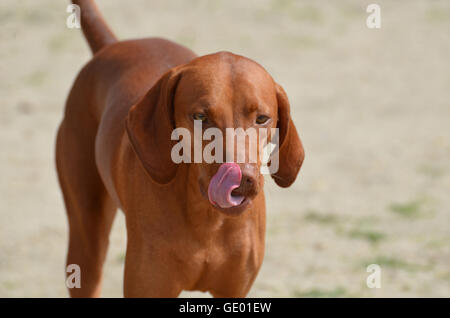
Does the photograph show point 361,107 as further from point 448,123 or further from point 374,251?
point 374,251

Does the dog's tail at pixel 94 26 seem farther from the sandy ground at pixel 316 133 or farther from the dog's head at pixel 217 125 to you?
the sandy ground at pixel 316 133

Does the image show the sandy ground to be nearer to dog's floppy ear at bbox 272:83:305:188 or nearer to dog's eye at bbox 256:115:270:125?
dog's floppy ear at bbox 272:83:305:188

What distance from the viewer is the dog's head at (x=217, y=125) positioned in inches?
119

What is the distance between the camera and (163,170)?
340 centimetres

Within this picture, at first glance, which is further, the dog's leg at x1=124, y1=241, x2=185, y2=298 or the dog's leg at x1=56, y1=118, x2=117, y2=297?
the dog's leg at x1=56, y1=118, x2=117, y2=297

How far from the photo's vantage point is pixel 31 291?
5.42 meters

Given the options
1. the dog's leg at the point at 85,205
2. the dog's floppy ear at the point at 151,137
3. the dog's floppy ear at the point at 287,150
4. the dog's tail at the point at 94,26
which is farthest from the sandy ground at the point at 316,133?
the dog's floppy ear at the point at 151,137

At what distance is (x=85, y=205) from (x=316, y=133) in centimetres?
414

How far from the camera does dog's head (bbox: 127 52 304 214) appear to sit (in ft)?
9.93

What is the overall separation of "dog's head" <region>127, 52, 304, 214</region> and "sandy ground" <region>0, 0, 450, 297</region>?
83.6 inches

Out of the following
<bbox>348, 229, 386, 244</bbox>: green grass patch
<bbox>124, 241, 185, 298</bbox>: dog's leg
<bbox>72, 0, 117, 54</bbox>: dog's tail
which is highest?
<bbox>72, 0, 117, 54</bbox>: dog's tail

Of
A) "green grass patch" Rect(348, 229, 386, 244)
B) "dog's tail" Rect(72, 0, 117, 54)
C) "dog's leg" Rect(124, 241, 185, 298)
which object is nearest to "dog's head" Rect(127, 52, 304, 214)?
"dog's leg" Rect(124, 241, 185, 298)

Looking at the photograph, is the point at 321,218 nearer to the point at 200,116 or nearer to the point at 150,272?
the point at 150,272

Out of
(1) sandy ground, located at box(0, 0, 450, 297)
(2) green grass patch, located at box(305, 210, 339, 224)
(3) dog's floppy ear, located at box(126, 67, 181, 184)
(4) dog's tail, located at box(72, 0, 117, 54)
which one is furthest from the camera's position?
(2) green grass patch, located at box(305, 210, 339, 224)
